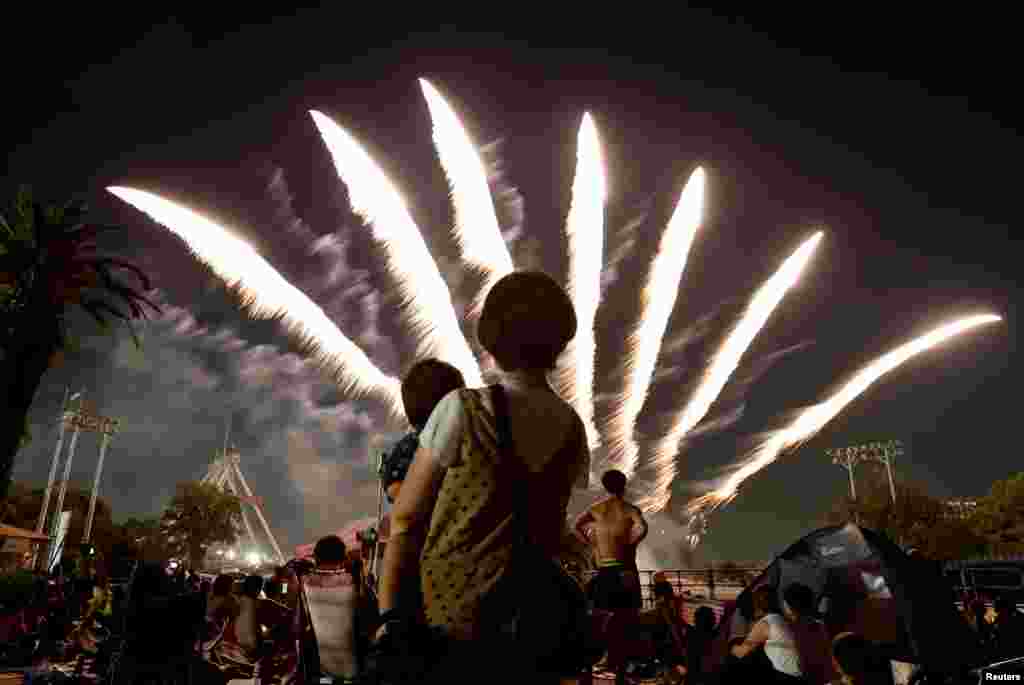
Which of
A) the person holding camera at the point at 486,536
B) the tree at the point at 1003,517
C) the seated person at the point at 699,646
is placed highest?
the tree at the point at 1003,517

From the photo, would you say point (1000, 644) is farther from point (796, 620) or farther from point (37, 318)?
point (37, 318)

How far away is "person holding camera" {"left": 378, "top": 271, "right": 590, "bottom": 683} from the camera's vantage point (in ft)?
4.31

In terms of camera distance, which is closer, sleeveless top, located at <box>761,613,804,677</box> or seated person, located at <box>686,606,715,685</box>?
sleeveless top, located at <box>761,613,804,677</box>

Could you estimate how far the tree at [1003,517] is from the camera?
160 ft

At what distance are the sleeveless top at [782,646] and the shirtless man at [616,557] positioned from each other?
0.98 meters

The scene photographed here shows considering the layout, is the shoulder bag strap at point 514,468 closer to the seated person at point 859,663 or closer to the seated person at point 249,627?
the seated person at point 859,663

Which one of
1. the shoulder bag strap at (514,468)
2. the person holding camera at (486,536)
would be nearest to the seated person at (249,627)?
the person holding camera at (486,536)

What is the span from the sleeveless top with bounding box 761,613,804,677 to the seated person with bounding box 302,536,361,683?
2.87 m

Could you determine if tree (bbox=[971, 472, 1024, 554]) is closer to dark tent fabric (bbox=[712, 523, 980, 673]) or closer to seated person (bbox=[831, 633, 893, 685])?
dark tent fabric (bbox=[712, 523, 980, 673])

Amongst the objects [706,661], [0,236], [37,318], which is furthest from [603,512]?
[0,236]

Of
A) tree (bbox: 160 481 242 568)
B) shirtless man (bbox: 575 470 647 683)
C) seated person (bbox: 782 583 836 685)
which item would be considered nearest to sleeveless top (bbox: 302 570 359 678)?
shirtless man (bbox: 575 470 647 683)

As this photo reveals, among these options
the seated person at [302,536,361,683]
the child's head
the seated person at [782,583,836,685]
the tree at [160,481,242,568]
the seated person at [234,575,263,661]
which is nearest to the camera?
the child's head

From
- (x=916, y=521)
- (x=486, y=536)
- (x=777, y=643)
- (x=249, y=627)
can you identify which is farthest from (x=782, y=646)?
(x=916, y=521)

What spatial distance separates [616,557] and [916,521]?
54.4 meters
